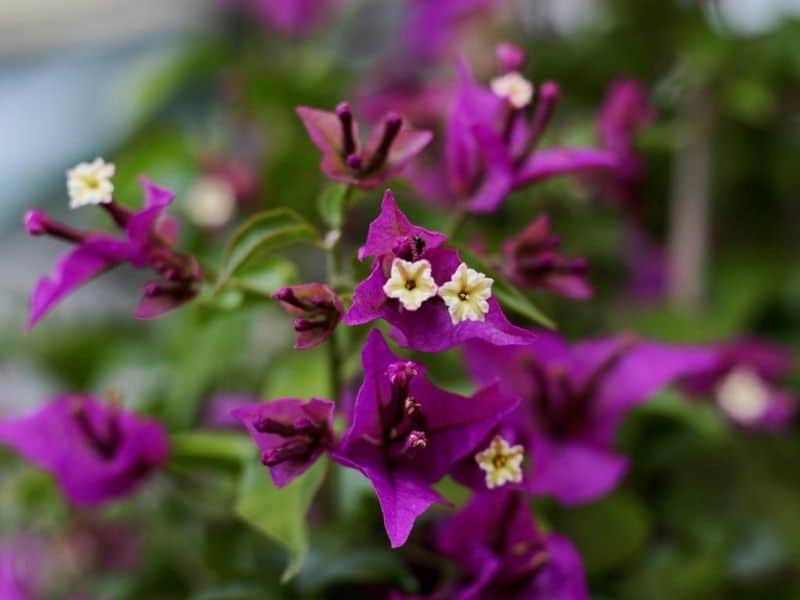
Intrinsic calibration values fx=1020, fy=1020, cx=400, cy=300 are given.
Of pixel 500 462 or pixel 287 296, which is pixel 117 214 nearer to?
pixel 287 296

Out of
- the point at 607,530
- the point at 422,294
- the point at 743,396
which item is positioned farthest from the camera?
the point at 743,396

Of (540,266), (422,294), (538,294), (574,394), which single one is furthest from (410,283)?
(538,294)

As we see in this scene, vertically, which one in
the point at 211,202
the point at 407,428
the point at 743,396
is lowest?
the point at 743,396

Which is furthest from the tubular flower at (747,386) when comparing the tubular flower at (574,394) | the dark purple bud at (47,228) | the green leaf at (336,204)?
the dark purple bud at (47,228)

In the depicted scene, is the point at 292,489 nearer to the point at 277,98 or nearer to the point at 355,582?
the point at 355,582

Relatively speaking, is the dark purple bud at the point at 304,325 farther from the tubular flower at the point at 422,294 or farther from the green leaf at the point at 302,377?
the green leaf at the point at 302,377

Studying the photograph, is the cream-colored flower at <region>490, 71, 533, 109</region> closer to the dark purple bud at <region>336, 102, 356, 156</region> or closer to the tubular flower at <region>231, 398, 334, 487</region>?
the dark purple bud at <region>336, 102, 356, 156</region>
